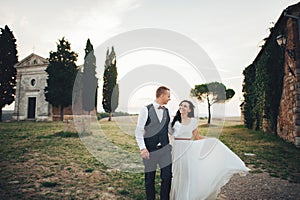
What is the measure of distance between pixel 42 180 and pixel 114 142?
5.42 m

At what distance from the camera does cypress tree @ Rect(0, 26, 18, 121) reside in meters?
23.7

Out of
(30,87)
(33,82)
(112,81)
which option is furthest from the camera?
(33,82)

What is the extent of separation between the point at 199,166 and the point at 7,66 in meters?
28.2

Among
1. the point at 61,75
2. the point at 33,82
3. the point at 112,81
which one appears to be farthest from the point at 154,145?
the point at 33,82

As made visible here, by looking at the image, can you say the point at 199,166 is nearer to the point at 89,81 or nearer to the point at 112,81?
the point at 112,81

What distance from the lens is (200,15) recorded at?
8.17 meters

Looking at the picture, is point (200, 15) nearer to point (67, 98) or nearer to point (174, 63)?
point (174, 63)

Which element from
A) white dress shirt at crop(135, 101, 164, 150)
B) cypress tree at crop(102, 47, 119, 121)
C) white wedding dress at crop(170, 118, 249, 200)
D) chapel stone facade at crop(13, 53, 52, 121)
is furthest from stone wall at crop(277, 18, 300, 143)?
chapel stone facade at crop(13, 53, 52, 121)

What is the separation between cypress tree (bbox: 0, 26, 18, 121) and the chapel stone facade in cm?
135

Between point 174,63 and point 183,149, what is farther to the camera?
point 174,63

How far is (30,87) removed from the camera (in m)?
27.2

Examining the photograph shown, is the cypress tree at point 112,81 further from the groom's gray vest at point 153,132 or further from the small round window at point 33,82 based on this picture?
the small round window at point 33,82

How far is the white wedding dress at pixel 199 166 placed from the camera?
3.04 m

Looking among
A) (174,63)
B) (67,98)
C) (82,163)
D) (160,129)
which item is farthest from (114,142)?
(67,98)
